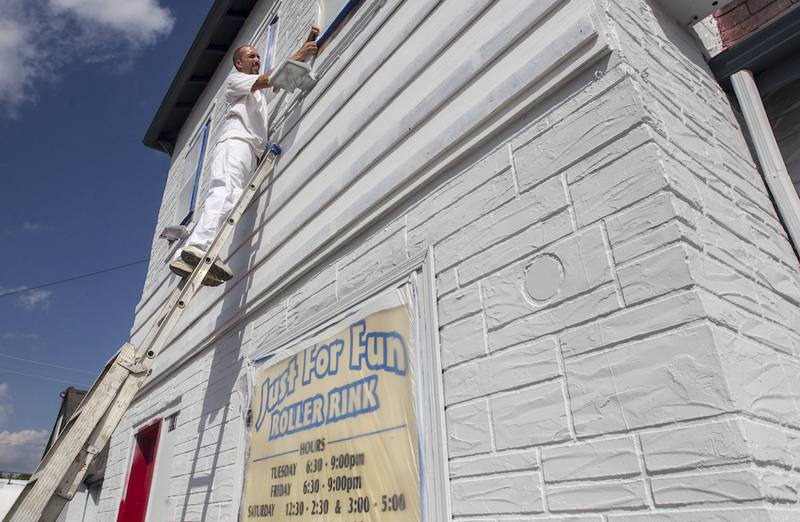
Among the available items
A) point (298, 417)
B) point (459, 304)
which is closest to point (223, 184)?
point (298, 417)

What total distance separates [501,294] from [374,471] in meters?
0.92

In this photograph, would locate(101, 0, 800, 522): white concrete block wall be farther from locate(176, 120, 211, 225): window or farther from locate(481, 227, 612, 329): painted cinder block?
locate(176, 120, 211, 225): window

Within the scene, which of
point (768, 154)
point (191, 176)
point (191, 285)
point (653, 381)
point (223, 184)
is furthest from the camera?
point (191, 176)

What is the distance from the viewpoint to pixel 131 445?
18.4 feet

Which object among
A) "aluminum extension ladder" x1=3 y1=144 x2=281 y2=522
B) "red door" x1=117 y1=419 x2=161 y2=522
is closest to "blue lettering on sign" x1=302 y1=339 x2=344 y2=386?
"aluminum extension ladder" x1=3 y1=144 x2=281 y2=522

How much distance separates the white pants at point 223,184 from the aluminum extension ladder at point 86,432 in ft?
2.52

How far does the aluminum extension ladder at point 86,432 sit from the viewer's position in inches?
84.6

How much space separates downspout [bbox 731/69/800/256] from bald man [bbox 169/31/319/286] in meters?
3.02

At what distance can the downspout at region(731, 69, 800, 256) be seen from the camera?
196cm

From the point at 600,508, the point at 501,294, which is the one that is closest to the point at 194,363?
the point at 501,294

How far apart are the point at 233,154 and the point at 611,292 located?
3459 millimetres

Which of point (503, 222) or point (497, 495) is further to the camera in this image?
point (503, 222)

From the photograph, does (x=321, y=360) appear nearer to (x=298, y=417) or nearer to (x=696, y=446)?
(x=298, y=417)

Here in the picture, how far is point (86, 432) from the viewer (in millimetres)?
2336
